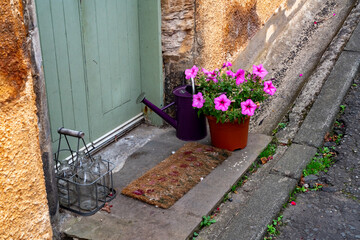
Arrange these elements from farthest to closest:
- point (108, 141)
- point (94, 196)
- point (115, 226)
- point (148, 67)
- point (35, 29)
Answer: point (148, 67)
point (108, 141)
point (94, 196)
point (115, 226)
point (35, 29)

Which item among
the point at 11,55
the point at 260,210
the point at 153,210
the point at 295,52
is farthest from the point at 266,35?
the point at 11,55

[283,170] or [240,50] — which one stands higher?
[240,50]

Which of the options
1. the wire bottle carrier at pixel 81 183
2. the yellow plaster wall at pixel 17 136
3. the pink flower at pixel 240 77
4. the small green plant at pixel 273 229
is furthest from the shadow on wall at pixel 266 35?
the yellow plaster wall at pixel 17 136

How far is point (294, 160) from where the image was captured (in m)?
3.73

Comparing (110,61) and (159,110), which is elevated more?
(110,61)

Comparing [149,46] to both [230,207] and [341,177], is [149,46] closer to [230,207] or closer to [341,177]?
[230,207]

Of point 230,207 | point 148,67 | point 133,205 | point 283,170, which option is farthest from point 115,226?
point 148,67

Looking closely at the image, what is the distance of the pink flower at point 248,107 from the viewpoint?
3.48m

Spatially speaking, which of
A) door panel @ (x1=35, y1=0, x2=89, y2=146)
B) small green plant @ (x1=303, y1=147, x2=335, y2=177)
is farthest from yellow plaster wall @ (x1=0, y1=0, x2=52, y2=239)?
small green plant @ (x1=303, y1=147, x2=335, y2=177)

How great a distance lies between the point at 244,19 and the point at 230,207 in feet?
8.71

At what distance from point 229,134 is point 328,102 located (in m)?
1.35

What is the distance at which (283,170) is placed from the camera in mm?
3602

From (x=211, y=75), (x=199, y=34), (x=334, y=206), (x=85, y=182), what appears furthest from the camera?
(x=199, y=34)

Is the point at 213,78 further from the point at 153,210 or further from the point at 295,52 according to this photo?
the point at 295,52
